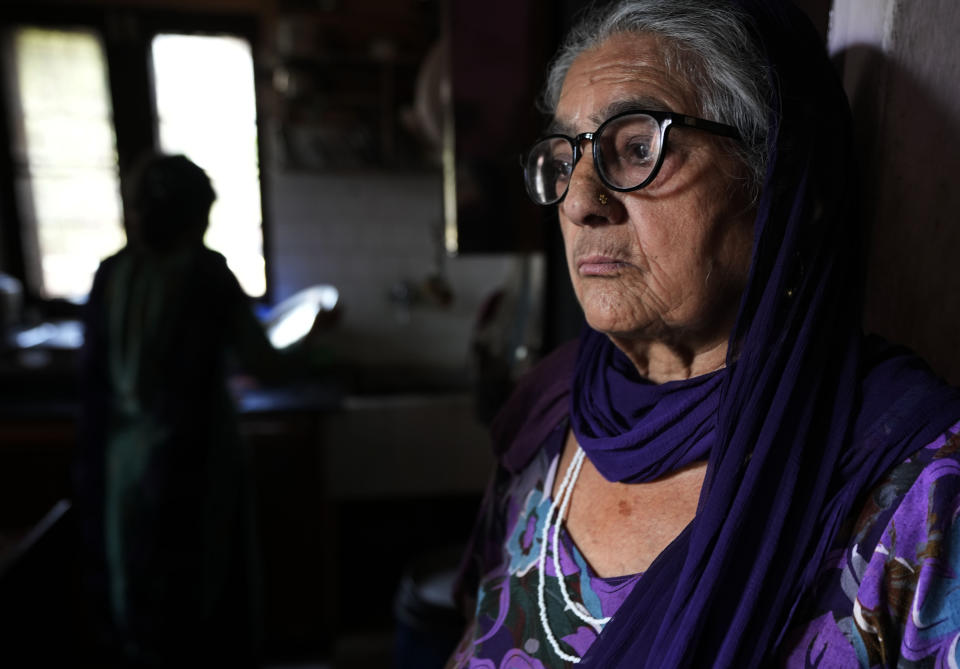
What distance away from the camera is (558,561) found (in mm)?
805

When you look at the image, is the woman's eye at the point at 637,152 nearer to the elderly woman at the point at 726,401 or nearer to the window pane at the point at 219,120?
the elderly woman at the point at 726,401

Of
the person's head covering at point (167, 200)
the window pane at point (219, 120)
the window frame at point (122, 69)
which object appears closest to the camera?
the person's head covering at point (167, 200)

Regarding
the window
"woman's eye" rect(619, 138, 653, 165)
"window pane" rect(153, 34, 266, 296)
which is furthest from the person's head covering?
"woman's eye" rect(619, 138, 653, 165)

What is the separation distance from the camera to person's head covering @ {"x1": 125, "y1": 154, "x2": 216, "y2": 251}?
1737mm

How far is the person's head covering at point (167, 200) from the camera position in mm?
1737

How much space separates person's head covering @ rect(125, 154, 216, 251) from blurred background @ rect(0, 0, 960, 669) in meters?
0.56

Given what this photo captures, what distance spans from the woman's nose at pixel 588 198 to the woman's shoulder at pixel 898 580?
38cm

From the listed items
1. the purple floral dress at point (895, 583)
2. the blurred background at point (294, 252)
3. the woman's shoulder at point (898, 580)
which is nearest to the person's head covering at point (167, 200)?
the blurred background at point (294, 252)

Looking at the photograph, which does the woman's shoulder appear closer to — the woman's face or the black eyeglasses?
the woman's face

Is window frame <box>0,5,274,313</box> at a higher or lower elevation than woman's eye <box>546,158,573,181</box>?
higher

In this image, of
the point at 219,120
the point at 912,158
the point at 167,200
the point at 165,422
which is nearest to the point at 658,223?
the point at 912,158

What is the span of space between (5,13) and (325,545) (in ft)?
9.05

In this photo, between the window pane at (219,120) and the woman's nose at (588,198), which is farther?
the window pane at (219,120)

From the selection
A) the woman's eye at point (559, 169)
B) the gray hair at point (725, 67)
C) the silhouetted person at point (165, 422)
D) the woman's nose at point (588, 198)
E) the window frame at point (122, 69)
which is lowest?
the silhouetted person at point (165, 422)
